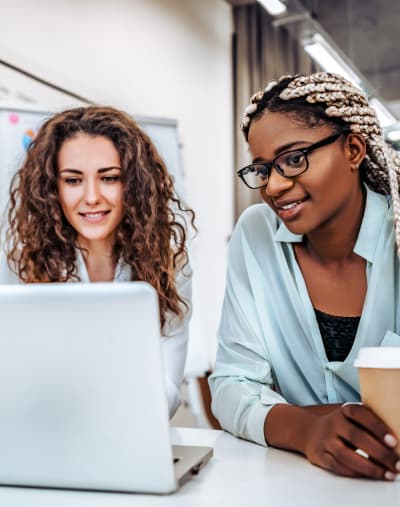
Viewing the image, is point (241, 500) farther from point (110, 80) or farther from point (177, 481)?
point (110, 80)

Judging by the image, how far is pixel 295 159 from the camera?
40.3 inches

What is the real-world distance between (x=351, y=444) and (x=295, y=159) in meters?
0.49

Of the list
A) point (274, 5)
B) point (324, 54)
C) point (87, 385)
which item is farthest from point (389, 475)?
point (324, 54)

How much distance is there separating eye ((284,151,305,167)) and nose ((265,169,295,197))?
25mm

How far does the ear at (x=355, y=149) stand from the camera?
1.06 m

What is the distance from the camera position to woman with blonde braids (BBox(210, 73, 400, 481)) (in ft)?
3.37

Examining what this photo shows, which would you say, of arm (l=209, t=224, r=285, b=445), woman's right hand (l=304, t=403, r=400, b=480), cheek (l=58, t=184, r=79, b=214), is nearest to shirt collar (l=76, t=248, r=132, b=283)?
cheek (l=58, t=184, r=79, b=214)

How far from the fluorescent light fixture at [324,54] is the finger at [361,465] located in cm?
289

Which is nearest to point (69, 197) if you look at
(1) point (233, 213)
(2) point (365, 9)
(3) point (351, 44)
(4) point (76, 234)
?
(4) point (76, 234)

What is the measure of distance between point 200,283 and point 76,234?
232 cm

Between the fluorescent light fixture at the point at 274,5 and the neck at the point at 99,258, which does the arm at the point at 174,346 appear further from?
the fluorescent light fixture at the point at 274,5

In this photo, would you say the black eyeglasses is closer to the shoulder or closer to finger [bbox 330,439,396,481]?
the shoulder

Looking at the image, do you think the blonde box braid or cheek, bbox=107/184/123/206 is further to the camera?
cheek, bbox=107/184/123/206

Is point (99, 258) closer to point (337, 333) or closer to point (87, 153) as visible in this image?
point (87, 153)
